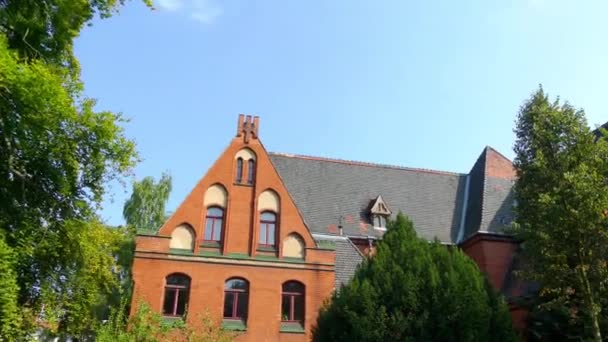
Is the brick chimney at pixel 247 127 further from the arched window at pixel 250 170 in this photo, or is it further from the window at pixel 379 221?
the window at pixel 379 221

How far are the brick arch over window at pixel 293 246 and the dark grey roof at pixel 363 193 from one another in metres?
3.52

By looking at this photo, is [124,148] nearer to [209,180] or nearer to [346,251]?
[209,180]

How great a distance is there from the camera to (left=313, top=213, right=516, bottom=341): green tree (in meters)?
15.0

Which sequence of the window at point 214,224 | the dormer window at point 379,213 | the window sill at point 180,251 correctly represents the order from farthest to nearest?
the dormer window at point 379,213 → the window at point 214,224 → the window sill at point 180,251

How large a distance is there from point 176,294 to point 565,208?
14.6 m

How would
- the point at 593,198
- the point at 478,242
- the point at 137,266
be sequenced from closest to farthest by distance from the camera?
1. the point at 593,198
2. the point at 137,266
3. the point at 478,242

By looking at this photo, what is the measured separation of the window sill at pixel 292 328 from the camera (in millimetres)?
21859

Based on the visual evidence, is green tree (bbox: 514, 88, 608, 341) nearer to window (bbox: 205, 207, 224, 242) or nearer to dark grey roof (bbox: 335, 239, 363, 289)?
dark grey roof (bbox: 335, 239, 363, 289)

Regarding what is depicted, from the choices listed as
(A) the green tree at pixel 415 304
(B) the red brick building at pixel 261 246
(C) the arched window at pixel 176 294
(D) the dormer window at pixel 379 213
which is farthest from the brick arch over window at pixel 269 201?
(A) the green tree at pixel 415 304

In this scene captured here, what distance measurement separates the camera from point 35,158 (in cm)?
1514

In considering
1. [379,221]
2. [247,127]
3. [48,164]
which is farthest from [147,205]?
[48,164]

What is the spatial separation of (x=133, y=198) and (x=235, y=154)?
15.3 metres

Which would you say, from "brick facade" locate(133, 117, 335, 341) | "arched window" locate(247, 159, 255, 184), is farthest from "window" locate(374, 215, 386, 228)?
"arched window" locate(247, 159, 255, 184)

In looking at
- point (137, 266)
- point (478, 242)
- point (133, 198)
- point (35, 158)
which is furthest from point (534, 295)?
point (133, 198)
